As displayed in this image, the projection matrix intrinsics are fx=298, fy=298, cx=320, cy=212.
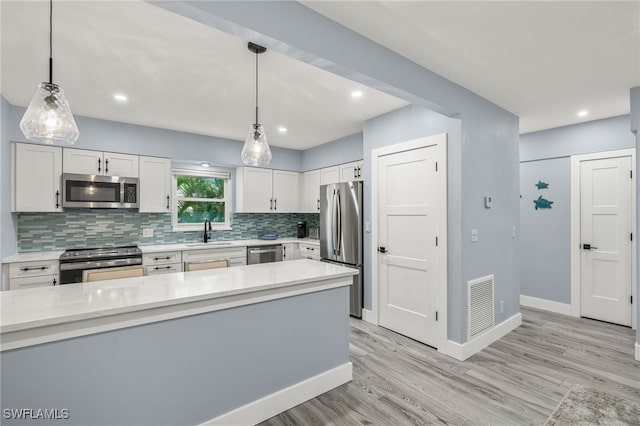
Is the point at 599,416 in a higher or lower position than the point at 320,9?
lower

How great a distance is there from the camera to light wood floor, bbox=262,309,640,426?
2061mm

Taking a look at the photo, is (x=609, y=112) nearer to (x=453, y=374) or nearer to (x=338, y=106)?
(x=338, y=106)

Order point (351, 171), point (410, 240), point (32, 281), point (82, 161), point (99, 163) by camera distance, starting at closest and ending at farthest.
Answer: point (32, 281) < point (410, 240) < point (82, 161) < point (99, 163) < point (351, 171)

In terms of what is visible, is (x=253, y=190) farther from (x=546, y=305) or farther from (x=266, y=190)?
(x=546, y=305)

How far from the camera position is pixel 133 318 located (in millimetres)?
1544

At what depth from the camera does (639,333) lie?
2809 mm

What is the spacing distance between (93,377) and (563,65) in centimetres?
380

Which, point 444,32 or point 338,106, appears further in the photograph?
point 338,106

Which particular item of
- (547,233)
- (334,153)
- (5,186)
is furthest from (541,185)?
(5,186)

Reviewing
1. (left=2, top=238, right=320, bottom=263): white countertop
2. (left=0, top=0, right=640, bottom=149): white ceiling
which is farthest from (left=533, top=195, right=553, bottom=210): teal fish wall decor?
(left=2, top=238, right=320, bottom=263): white countertop

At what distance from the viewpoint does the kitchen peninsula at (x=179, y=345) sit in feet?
4.47

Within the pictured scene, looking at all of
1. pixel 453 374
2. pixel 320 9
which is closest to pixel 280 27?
pixel 320 9

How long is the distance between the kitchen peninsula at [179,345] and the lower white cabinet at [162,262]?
202 cm

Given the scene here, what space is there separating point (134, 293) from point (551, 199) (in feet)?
16.5
